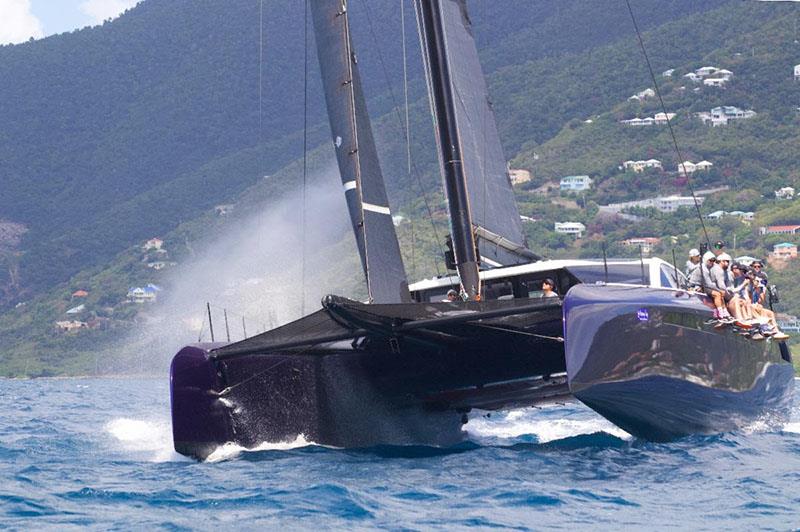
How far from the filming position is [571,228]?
60.2 metres

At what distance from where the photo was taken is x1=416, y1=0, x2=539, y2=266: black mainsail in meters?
12.6

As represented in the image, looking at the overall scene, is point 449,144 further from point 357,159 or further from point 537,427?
point 537,427

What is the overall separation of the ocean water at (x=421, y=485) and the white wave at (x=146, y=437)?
6 cm

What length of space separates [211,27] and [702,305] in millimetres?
121413

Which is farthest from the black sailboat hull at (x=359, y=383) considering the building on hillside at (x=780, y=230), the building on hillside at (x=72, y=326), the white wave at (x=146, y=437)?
the building on hillside at (x=72, y=326)

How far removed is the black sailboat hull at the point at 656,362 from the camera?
9.75m

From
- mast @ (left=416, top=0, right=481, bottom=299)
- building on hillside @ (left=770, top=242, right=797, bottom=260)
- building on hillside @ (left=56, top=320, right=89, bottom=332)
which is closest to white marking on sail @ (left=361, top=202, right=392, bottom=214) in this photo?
mast @ (left=416, top=0, right=481, bottom=299)

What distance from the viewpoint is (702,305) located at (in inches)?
427

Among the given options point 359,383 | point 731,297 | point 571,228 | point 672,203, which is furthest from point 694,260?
point 672,203

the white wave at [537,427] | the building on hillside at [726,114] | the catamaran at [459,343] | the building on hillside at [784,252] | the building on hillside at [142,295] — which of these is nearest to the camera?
the catamaran at [459,343]

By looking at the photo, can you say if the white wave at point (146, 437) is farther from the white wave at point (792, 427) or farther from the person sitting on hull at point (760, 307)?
the white wave at point (792, 427)

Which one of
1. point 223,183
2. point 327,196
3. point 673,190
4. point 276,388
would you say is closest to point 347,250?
point 673,190

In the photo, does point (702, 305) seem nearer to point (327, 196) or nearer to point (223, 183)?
point (327, 196)

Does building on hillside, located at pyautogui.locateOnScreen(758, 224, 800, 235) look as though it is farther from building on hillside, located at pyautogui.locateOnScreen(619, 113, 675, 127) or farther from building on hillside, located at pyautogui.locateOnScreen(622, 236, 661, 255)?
building on hillside, located at pyautogui.locateOnScreen(619, 113, 675, 127)
